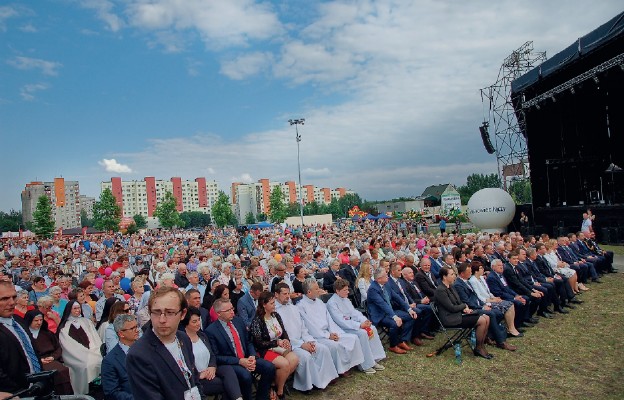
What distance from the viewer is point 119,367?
12.1 feet

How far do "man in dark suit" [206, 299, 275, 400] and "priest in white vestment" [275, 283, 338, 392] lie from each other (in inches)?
21.0

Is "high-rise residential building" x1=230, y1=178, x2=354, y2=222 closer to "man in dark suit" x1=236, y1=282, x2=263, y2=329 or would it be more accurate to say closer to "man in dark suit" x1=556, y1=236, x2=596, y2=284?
"man in dark suit" x1=556, y1=236, x2=596, y2=284

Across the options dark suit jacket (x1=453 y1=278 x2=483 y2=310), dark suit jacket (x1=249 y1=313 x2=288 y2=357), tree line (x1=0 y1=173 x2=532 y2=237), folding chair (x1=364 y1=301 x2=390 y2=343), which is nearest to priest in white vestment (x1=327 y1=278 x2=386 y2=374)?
folding chair (x1=364 y1=301 x2=390 y2=343)

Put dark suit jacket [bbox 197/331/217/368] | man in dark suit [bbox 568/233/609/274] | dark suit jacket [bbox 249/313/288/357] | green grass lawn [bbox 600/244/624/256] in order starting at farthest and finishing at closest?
1. green grass lawn [bbox 600/244/624/256]
2. man in dark suit [bbox 568/233/609/274]
3. dark suit jacket [bbox 249/313/288/357]
4. dark suit jacket [bbox 197/331/217/368]

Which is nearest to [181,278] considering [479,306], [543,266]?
[479,306]

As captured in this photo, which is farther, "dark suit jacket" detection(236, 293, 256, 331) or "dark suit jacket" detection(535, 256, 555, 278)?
→ "dark suit jacket" detection(535, 256, 555, 278)

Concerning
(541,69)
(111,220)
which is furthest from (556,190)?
(111,220)

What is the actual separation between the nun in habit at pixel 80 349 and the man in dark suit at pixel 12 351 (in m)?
1.19

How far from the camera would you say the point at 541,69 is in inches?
691

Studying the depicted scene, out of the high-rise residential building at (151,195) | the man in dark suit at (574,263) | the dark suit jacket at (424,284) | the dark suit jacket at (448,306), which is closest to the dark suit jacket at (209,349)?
the dark suit jacket at (448,306)

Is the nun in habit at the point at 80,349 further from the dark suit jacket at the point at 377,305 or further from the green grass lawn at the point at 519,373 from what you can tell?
the dark suit jacket at the point at 377,305

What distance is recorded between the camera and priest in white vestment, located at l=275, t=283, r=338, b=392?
194 inches

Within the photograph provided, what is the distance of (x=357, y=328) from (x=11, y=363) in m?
4.14

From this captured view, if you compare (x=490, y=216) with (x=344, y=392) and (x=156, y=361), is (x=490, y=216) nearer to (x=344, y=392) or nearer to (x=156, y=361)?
(x=344, y=392)
